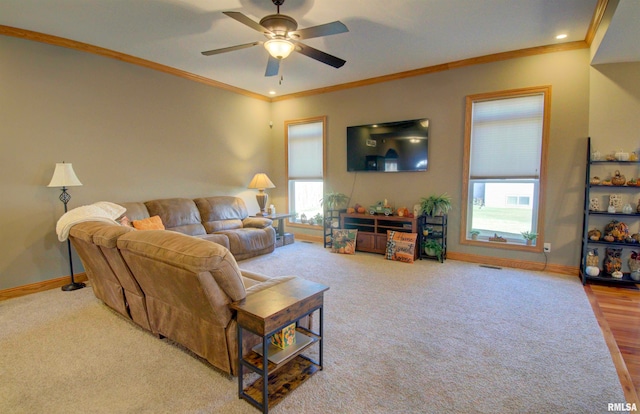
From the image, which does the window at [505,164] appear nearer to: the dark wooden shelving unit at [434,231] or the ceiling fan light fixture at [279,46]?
the dark wooden shelving unit at [434,231]

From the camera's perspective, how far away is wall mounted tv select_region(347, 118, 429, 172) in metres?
5.04

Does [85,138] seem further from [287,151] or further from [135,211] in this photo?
[287,151]

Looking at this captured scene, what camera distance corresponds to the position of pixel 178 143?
16.6ft

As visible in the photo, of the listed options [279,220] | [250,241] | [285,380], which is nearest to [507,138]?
[279,220]

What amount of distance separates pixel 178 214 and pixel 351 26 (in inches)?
139

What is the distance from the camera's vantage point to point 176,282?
76.0 inches

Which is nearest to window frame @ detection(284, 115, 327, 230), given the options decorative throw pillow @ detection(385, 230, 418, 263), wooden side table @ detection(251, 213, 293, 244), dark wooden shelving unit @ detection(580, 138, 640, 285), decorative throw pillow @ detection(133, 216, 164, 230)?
wooden side table @ detection(251, 213, 293, 244)

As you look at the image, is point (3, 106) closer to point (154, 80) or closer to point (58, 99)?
point (58, 99)

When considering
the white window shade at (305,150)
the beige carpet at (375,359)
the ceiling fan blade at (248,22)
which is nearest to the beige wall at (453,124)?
the white window shade at (305,150)

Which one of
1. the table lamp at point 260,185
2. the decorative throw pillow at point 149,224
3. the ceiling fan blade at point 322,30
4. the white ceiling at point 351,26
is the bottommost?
the decorative throw pillow at point 149,224

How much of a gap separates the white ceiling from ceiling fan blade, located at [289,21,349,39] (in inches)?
17.6

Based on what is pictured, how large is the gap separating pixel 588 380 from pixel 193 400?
2.50 m

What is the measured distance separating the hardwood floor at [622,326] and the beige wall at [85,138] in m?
5.48

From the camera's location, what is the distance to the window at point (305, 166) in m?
6.22
